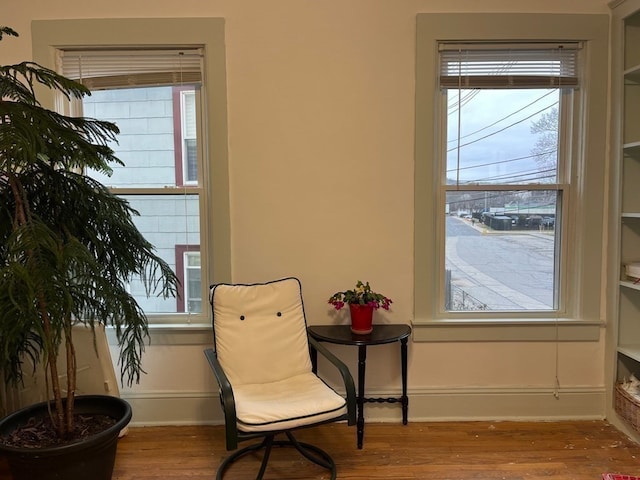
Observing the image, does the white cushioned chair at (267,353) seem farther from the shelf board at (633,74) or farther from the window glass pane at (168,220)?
the shelf board at (633,74)

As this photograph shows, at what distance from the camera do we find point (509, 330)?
2.74 m

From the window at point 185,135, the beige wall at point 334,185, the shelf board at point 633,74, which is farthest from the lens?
the window at point 185,135

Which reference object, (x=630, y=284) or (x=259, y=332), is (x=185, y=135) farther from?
(x=630, y=284)

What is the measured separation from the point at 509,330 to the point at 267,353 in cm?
141

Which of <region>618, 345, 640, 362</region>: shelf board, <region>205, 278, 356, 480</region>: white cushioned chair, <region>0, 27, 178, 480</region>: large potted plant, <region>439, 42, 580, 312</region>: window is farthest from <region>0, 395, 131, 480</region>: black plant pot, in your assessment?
<region>618, 345, 640, 362</region>: shelf board

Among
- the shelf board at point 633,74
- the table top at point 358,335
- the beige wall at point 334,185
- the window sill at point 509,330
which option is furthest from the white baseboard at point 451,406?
the shelf board at point 633,74

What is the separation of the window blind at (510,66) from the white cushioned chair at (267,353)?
151 centimetres

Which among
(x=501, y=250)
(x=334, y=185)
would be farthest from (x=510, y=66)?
(x=334, y=185)

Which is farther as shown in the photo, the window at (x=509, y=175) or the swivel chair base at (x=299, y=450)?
the window at (x=509, y=175)

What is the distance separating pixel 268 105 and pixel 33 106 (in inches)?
46.8

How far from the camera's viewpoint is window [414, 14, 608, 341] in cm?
262

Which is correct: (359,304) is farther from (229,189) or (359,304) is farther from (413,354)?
(229,189)

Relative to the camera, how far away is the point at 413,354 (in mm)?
2752

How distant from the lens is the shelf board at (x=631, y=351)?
2525mm
